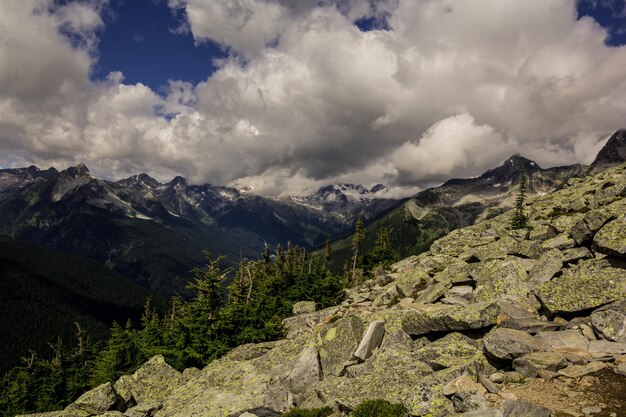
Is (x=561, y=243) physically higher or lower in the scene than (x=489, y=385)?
higher

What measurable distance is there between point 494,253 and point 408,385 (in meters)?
24.4

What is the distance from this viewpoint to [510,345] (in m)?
15.6

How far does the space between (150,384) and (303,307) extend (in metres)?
26.5

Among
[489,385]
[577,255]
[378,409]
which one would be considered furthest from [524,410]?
[577,255]

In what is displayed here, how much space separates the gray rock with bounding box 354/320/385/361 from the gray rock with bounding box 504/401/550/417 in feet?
34.1

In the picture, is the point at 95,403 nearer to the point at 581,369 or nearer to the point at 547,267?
the point at 581,369

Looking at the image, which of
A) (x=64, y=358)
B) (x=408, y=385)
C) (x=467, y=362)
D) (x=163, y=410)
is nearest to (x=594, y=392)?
Result: (x=467, y=362)

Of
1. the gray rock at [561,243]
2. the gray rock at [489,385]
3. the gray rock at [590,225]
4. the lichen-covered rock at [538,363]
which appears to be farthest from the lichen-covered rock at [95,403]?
the gray rock at [590,225]

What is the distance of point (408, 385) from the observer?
15828mm

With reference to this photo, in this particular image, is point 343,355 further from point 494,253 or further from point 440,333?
point 494,253

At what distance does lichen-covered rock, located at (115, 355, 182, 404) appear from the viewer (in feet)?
85.5

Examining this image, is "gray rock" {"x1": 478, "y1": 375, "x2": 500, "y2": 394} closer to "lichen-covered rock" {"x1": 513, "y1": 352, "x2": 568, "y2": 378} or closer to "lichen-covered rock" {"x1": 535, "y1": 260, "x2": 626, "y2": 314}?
"lichen-covered rock" {"x1": 513, "y1": 352, "x2": 568, "y2": 378}

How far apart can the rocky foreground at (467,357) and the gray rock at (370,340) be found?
9cm

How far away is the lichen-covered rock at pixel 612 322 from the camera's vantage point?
15414 mm
